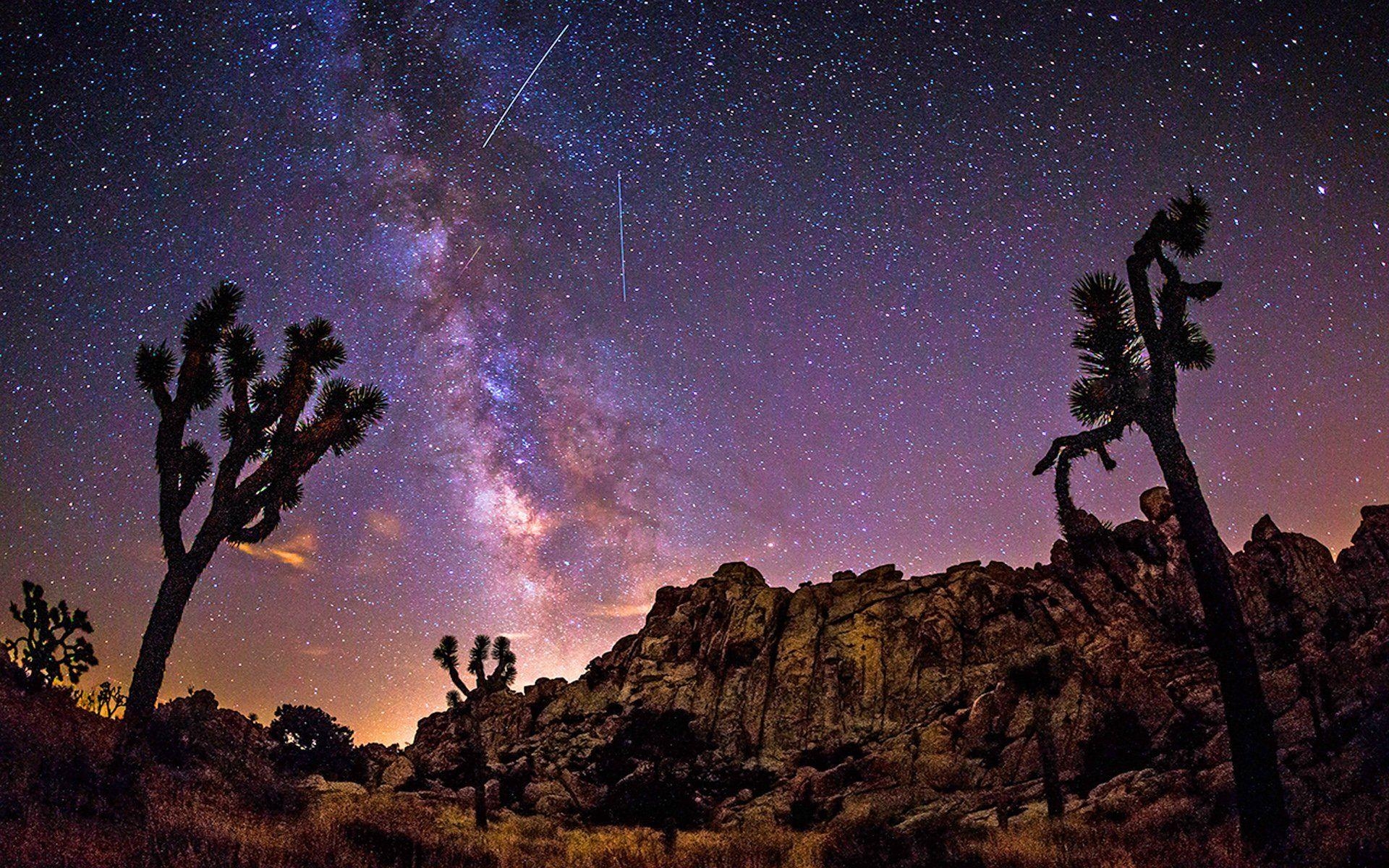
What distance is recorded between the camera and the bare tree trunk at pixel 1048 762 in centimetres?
1708

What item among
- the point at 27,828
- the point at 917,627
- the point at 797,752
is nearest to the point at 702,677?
the point at 797,752

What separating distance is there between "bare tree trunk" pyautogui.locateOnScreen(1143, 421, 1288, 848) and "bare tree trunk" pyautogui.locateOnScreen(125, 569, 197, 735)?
19564 millimetres

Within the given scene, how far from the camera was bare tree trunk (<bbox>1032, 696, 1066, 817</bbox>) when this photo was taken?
1708 cm

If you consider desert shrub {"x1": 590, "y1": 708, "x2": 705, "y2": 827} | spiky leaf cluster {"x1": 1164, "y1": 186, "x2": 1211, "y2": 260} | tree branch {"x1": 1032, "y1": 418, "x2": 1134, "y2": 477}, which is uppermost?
spiky leaf cluster {"x1": 1164, "y1": 186, "x2": 1211, "y2": 260}

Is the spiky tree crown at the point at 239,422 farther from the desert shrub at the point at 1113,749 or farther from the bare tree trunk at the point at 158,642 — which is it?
the desert shrub at the point at 1113,749

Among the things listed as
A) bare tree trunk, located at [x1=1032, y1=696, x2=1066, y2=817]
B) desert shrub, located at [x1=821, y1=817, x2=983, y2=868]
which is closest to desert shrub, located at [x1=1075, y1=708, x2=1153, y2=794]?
bare tree trunk, located at [x1=1032, y1=696, x2=1066, y2=817]

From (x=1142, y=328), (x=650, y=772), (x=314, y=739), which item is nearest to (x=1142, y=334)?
(x=1142, y=328)

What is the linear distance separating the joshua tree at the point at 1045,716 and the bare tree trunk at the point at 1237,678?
27.3 ft

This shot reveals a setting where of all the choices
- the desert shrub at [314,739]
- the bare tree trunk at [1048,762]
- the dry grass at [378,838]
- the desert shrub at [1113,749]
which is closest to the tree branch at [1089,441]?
the dry grass at [378,838]

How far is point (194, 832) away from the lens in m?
8.45

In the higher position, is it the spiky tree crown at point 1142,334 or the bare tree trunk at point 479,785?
the spiky tree crown at point 1142,334

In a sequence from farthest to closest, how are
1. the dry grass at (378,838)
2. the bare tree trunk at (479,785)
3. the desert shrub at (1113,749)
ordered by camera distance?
the bare tree trunk at (479,785) → the desert shrub at (1113,749) → the dry grass at (378,838)

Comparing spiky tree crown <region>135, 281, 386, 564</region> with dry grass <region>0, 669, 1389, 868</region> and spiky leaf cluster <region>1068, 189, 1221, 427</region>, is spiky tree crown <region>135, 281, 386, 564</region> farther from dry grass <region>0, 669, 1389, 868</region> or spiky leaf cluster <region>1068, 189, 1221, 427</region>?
spiky leaf cluster <region>1068, 189, 1221, 427</region>

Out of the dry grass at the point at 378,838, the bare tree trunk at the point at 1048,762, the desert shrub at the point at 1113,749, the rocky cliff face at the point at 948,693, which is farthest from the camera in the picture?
the desert shrub at the point at 1113,749
